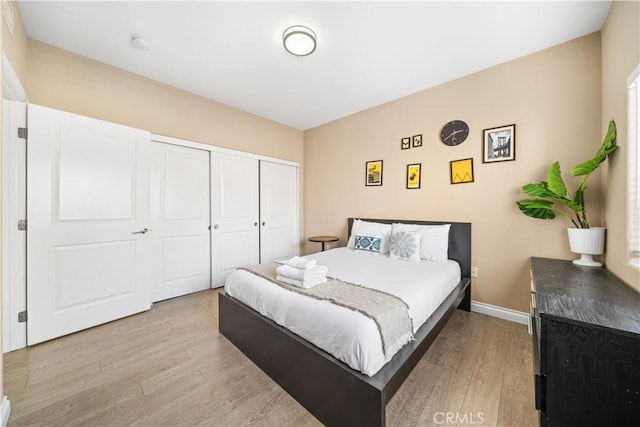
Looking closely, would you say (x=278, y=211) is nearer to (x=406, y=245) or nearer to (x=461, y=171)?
(x=406, y=245)

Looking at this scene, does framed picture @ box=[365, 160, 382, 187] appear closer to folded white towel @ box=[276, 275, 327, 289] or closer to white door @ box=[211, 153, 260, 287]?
white door @ box=[211, 153, 260, 287]

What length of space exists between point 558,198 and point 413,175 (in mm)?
1429

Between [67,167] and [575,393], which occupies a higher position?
[67,167]

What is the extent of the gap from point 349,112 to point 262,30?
2.02 m

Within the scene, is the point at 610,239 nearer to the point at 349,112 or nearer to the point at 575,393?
the point at 575,393

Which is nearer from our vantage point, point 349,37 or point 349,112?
point 349,37

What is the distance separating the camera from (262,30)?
82.6 inches

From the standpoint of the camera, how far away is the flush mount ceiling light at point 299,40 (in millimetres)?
2069

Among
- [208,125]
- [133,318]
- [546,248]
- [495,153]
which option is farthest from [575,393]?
[208,125]

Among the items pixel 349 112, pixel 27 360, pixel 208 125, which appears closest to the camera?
pixel 27 360

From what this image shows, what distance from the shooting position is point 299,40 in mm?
2133

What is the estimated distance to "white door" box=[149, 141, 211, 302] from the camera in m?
2.97

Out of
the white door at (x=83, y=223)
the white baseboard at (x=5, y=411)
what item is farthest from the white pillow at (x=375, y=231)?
the white baseboard at (x=5, y=411)

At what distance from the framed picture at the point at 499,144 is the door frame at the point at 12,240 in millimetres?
4143
